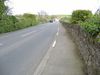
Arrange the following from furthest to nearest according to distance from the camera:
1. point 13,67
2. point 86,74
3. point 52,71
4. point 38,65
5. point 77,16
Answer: point 77,16
point 38,65
point 13,67
point 52,71
point 86,74

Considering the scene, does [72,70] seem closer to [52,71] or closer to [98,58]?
[52,71]

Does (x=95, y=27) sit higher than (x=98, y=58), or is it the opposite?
(x=95, y=27)

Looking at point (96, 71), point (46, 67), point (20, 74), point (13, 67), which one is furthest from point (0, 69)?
point (96, 71)

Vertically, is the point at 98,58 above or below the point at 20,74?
above

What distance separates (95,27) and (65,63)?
2.47m

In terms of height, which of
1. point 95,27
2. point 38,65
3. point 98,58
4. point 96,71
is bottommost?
point 38,65

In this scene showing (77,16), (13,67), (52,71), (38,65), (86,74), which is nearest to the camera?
(86,74)

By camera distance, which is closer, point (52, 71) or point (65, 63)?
point (52, 71)

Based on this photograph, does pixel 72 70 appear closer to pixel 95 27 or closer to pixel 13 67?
pixel 95 27

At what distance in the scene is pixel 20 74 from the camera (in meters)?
7.43

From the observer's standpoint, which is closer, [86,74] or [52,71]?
[86,74]

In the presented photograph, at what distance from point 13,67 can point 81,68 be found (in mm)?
2698

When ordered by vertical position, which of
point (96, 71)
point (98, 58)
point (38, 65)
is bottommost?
point (38, 65)

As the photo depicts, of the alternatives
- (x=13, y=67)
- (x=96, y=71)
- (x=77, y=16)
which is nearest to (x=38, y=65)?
(x=13, y=67)
